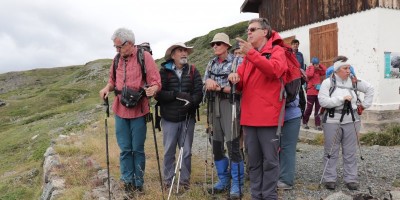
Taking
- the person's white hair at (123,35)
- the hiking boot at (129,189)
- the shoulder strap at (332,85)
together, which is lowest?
the hiking boot at (129,189)

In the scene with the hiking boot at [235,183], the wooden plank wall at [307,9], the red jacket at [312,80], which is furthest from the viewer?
the wooden plank wall at [307,9]

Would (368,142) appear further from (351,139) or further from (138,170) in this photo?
(138,170)

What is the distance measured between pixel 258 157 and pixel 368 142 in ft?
22.9

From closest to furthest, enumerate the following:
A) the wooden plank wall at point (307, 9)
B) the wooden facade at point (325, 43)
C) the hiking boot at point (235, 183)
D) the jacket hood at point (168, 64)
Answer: the hiking boot at point (235, 183)
the jacket hood at point (168, 64)
the wooden plank wall at point (307, 9)
the wooden facade at point (325, 43)

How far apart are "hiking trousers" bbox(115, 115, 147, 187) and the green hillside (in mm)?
4161

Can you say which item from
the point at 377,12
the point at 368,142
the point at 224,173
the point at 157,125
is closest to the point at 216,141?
the point at 224,173

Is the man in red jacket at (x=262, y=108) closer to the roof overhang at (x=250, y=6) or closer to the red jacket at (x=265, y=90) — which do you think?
the red jacket at (x=265, y=90)

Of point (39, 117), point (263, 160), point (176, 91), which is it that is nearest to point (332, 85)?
point (263, 160)

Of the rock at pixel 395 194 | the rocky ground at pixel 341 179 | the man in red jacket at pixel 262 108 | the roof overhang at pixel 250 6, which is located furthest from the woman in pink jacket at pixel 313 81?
the man in red jacket at pixel 262 108

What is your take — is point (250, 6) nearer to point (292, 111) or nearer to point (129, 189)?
point (292, 111)

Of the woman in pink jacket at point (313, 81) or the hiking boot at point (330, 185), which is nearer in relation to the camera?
the hiking boot at point (330, 185)

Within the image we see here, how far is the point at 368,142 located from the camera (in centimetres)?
1047

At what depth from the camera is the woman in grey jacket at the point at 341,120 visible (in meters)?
6.24

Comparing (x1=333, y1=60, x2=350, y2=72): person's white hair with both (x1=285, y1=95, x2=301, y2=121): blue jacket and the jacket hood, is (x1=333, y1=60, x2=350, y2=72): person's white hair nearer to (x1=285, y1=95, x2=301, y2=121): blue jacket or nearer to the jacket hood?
(x1=285, y1=95, x2=301, y2=121): blue jacket
